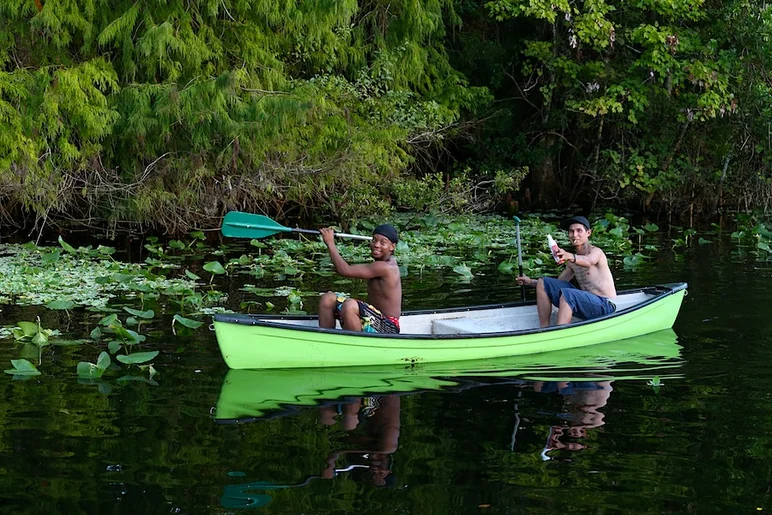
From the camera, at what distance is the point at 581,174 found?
1853 cm

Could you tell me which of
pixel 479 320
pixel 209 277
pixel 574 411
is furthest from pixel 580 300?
pixel 209 277

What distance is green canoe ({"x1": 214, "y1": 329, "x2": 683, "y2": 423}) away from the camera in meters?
6.28

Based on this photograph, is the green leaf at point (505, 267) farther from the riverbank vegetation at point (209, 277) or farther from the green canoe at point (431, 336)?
the green canoe at point (431, 336)

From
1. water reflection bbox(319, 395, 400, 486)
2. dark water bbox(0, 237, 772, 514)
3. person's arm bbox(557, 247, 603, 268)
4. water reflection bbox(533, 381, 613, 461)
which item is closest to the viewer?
dark water bbox(0, 237, 772, 514)

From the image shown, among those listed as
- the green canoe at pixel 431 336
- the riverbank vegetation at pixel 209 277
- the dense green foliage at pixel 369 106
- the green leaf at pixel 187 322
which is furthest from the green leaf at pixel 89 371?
the dense green foliage at pixel 369 106

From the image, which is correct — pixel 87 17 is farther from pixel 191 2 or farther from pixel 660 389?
pixel 660 389

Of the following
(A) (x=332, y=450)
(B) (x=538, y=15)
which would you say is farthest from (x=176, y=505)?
(B) (x=538, y=15)

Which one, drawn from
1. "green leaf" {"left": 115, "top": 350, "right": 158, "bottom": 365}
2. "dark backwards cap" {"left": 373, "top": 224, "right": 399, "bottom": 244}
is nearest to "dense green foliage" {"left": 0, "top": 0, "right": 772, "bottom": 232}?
"dark backwards cap" {"left": 373, "top": 224, "right": 399, "bottom": 244}

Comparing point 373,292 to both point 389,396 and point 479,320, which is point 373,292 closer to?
point 389,396

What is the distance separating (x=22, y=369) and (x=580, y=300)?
13.0 ft

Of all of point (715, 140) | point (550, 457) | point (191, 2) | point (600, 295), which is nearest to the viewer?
point (550, 457)

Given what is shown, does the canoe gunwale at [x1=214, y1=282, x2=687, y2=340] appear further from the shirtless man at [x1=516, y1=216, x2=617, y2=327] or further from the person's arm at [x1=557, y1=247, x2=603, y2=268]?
the person's arm at [x1=557, y1=247, x2=603, y2=268]

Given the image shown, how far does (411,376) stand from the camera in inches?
273

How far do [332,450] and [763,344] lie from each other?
12.9 ft
